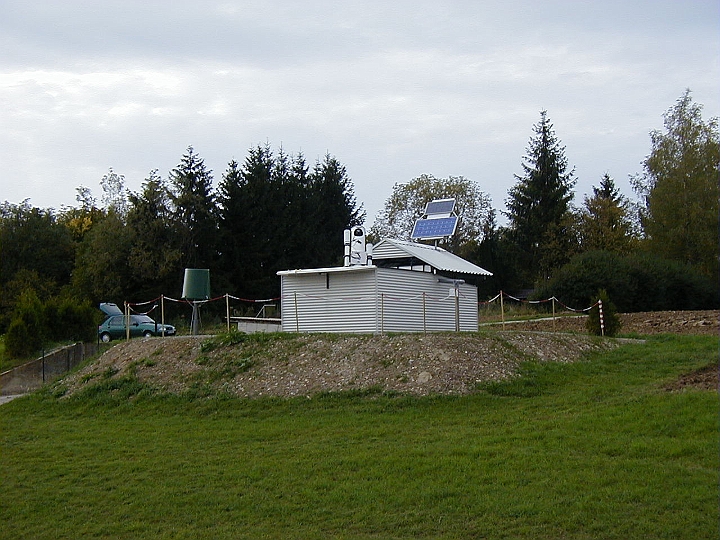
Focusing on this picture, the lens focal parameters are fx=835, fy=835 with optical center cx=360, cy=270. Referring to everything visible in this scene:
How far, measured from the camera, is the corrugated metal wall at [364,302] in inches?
916

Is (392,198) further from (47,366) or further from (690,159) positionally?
(47,366)

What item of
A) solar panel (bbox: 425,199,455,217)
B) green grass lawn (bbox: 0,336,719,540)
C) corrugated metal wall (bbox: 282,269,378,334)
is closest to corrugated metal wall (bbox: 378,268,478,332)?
corrugated metal wall (bbox: 282,269,378,334)

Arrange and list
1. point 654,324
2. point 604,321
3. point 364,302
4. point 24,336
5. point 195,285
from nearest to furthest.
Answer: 1. point 364,302
2. point 604,321
3. point 24,336
4. point 195,285
5. point 654,324

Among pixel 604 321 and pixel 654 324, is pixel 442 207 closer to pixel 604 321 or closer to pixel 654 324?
pixel 604 321

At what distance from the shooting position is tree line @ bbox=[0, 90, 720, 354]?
156 feet

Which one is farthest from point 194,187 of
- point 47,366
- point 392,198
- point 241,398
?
point 241,398

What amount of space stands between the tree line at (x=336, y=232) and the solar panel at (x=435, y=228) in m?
16.8

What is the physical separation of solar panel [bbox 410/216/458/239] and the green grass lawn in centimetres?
1288

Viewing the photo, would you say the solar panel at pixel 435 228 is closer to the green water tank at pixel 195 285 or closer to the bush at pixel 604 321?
the bush at pixel 604 321

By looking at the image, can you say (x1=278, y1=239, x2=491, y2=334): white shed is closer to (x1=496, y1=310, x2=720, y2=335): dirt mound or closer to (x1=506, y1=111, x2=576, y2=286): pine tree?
(x1=496, y1=310, x2=720, y2=335): dirt mound

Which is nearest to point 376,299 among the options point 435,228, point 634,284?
point 435,228

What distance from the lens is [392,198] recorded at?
6881cm

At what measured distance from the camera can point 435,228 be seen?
30.3 meters

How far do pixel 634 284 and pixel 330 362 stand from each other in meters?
30.9
